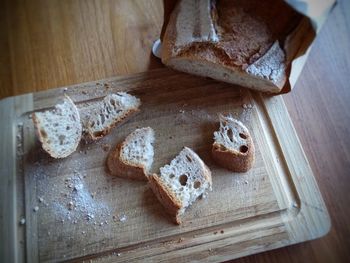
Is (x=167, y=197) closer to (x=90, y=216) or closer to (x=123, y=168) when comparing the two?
(x=123, y=168)

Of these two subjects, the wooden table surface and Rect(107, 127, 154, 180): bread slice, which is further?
the wooden table surface

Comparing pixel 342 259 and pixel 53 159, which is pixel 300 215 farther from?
pixel 53 159

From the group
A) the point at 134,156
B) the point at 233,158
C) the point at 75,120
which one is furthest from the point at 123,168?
the point at 233,158

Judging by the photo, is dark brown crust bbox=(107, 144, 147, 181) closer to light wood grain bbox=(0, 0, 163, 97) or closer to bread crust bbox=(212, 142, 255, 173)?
bread crust bbox=(212, 142, 255, 173)

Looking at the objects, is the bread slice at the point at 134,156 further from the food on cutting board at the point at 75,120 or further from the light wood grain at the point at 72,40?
the light wood grain at the point at 72,40

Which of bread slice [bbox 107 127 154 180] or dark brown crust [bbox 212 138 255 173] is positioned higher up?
dark brown crust [bbox 212 138 255 173]

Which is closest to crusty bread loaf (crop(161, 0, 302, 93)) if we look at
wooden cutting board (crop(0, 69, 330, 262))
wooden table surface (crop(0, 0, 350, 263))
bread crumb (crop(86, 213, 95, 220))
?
wooden cutting board (crop(0, 69, 330, 262))

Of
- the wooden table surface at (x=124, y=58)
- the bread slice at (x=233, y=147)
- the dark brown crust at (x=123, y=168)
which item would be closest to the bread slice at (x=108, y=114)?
the dark brown crust at (x=123, y=168)

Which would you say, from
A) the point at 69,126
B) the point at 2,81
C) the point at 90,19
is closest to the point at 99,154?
the point at 69,126
